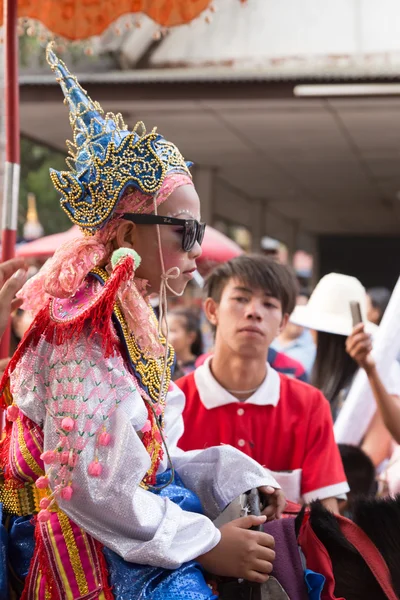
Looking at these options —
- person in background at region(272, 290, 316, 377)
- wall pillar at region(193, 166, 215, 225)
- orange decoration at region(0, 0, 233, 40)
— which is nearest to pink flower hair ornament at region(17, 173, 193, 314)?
orange decoration at region(0, 0, 233, 40)

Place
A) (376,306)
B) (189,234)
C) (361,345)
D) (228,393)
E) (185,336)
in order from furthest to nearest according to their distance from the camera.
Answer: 1. (376,306)
2. (185,336)
3. (361,345)
4. (228,393)
5. (189,234)

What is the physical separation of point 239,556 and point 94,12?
2.12 m

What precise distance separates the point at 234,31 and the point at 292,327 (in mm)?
3006

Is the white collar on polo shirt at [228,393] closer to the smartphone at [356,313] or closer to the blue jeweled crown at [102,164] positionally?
the smartphone at [356,313]

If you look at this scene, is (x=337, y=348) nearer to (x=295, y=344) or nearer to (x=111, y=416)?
(x=295, y=344)

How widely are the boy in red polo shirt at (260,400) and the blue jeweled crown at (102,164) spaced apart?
1159 millimetres

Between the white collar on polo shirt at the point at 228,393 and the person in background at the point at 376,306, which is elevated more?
the white collar on polo shirt at the point at 228,393

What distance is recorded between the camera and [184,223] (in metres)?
2.40

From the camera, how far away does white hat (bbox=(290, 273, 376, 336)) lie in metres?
4.72

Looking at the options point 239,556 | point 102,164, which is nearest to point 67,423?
point 239,556

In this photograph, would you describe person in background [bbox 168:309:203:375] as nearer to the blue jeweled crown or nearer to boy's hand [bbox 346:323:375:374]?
boy's hand [bbox 346:323:375:374]

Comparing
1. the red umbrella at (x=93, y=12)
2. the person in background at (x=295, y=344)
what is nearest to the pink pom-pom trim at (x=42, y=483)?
the red umbrella at (x=93, y=12)

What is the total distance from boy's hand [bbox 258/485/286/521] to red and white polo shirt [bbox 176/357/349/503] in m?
0.77

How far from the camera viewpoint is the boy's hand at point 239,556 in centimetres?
223
